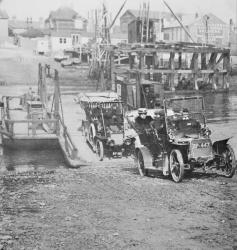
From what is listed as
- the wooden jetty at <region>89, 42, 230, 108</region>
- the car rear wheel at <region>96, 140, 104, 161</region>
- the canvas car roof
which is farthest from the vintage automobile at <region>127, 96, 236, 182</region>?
the wooden jetty at <region>89, 42, 230, 108</region>

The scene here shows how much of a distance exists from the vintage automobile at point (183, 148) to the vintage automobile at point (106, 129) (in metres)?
2.26

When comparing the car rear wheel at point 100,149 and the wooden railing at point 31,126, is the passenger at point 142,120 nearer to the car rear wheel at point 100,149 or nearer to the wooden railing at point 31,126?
the car rear wheel at point 100,149

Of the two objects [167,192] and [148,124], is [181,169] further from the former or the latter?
[148,124]

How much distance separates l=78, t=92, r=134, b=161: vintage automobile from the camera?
48.5ft

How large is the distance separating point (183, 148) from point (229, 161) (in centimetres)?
110

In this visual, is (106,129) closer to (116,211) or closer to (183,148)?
(183,148)

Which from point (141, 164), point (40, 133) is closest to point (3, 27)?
point (40, 133)

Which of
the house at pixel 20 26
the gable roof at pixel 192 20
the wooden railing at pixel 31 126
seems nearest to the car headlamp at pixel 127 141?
the wooden railing at pixel 31 126

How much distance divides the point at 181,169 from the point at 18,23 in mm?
79722

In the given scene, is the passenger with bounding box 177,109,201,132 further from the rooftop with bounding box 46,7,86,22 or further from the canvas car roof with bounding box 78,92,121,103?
the rooftop with bounding box 46,7,86,22

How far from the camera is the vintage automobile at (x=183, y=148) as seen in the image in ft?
32.3

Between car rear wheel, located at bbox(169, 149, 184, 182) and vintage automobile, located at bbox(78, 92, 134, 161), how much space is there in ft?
10.3

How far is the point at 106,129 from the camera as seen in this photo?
15.2 metres

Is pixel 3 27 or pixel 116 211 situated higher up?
Result: pixel 3 27
